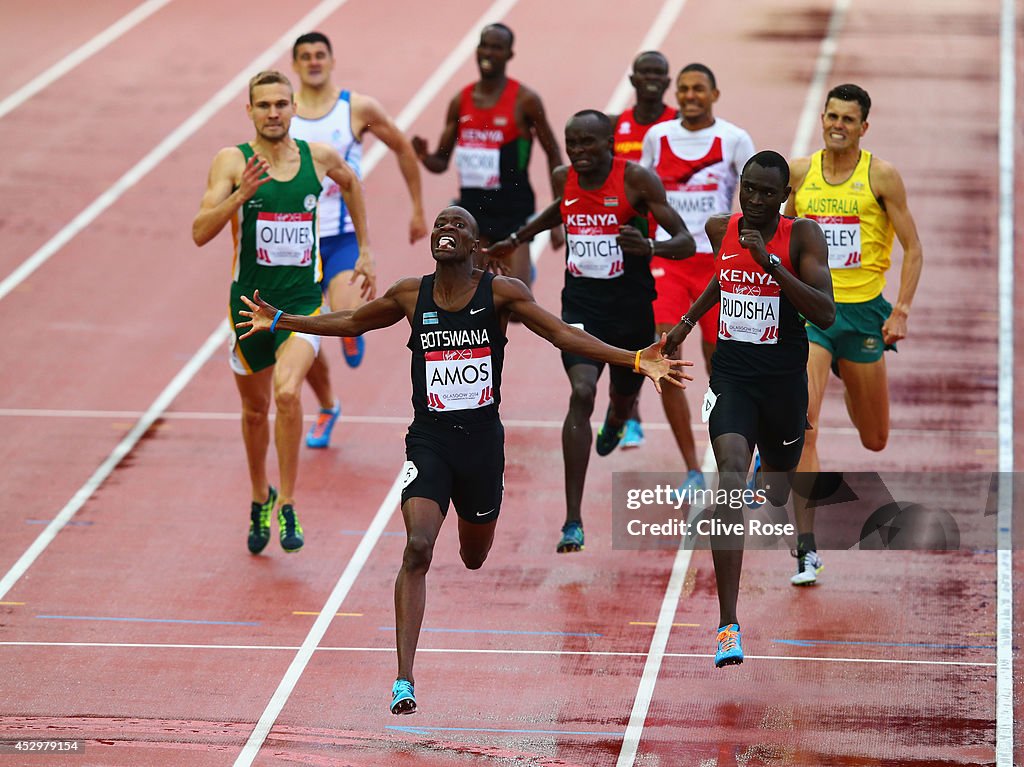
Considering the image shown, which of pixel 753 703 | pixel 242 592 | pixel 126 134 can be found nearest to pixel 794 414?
pixel 753 703

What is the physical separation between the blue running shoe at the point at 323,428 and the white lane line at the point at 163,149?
4046mm

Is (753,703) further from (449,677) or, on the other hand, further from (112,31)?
(112,31)

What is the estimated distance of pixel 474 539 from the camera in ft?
26.7

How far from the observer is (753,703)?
26.9 ft

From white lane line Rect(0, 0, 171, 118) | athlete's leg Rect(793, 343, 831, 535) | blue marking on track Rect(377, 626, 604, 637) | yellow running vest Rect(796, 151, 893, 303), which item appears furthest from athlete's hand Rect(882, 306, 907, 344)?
white lane line Rect(0, 0, 171, 118)

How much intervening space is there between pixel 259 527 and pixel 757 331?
3420mm

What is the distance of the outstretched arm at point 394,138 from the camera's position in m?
12.2

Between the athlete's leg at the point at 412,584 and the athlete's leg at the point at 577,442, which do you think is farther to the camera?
the athlete's leg at the point at 577,442

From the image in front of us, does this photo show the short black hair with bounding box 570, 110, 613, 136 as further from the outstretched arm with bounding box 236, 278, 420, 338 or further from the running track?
the running track

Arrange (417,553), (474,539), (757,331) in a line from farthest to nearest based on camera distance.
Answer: (757,331), (474,539), (417,553)

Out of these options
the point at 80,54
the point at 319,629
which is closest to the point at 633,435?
the point at 319,629

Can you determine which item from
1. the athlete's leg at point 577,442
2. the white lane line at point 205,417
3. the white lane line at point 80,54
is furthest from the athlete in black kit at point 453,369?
the white lane line at point 80,54

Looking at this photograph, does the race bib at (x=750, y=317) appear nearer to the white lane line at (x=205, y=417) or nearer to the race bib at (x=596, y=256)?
the race bib at (x=596, y=256)

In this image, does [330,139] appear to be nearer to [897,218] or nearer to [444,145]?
[444,145]
